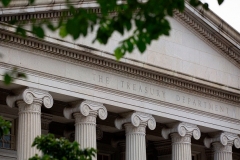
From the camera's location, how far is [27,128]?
4075cm

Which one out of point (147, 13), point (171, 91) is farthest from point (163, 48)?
point (147, 13)

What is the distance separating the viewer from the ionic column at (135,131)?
4550 cm

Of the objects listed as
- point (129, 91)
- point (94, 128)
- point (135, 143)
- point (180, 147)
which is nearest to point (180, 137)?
point (180, 147)

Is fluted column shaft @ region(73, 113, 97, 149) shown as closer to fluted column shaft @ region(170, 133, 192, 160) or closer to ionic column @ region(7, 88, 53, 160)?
ionic column @ region(7, 88, 53, 160)

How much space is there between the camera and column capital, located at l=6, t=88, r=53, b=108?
41.0 m

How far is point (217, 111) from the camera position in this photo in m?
50.9

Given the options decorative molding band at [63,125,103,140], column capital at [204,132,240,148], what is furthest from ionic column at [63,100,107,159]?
column capital at [204,132,240,148]

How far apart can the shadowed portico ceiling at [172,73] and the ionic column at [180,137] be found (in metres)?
2.18

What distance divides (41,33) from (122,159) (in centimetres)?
3643

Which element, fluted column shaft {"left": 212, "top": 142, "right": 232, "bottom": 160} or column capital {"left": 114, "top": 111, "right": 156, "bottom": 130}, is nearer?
column capital {"left": 114, "top": 111, "right": 156, "bottom": 130}

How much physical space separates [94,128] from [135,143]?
3102 mm

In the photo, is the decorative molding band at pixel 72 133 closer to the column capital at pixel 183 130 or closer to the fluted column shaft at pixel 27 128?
the column capital at pixel 183 130

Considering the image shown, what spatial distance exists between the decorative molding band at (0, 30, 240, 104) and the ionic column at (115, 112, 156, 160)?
2.12 metres

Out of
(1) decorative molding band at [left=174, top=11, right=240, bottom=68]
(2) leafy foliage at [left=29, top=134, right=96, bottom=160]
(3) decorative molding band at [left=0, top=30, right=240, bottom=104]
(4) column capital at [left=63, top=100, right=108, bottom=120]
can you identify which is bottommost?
(2) leafy foliage at [left=29, top=134, right=96, bottom=160]
